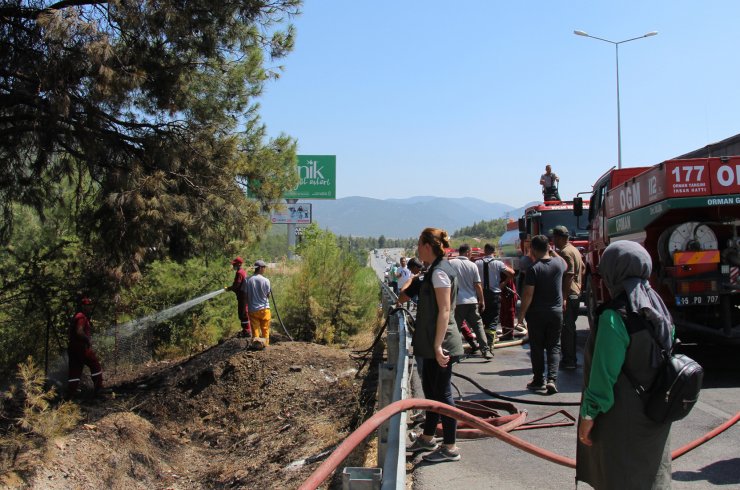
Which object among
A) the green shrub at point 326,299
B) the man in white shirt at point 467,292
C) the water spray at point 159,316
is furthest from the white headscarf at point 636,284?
the green shrub at point 326,299

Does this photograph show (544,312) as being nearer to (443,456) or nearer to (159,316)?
(443,456)

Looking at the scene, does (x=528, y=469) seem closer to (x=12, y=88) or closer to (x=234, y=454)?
(x=234, y=454)

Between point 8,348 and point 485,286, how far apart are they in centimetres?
922

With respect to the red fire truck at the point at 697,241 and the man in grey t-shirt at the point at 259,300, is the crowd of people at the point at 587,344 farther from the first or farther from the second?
the man in grey t-shirt at the point at 259,300

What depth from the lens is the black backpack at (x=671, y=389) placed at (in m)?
3.41

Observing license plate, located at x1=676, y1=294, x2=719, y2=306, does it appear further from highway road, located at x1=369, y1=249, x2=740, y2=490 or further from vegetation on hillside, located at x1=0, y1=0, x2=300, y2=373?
vegetation on hillside, located at x1=0, y1=0, x2=300, y2=373

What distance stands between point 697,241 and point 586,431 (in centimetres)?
624

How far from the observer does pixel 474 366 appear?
35.1 ft

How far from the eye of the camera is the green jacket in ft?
18.7

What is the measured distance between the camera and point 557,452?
6.09m

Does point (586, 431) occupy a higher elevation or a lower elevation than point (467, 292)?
lower

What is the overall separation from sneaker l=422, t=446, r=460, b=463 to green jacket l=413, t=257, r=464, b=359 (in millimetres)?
819

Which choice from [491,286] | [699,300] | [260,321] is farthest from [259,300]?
[699,300]

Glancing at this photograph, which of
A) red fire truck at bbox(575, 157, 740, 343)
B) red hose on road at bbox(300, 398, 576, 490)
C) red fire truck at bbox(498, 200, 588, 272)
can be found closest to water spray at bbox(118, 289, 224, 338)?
red fire truck at bbox(498, 200, 588, 272)
